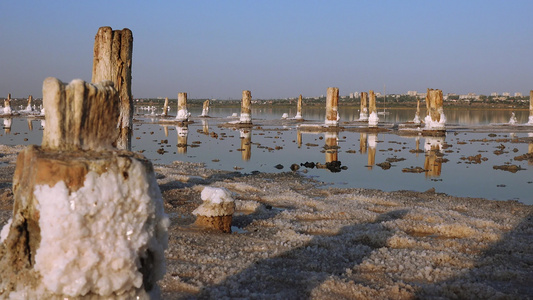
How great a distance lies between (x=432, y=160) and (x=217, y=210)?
1407cm

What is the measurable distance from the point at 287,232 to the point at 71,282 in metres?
5.88

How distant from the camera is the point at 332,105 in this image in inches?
1505

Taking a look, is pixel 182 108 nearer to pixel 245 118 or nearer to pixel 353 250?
pixel 245 118

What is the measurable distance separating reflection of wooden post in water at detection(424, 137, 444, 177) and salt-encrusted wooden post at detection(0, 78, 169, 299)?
15.2 m

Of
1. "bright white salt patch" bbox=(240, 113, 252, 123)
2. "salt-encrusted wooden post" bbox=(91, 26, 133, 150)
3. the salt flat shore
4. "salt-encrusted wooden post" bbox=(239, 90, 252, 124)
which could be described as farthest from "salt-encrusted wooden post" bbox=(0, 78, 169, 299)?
"bright white salt patch" bbox=(240, 113, 252, 123)

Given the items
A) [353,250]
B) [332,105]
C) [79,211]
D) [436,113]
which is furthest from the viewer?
[332,105]

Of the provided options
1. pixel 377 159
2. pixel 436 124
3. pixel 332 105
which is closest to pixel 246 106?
pixel 332 105

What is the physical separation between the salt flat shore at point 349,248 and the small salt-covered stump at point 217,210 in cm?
19

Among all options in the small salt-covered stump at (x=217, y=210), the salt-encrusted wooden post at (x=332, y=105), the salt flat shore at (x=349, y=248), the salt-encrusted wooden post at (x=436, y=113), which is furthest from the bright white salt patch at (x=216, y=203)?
the salt-encrusted wooden post at (x=332, y=105)

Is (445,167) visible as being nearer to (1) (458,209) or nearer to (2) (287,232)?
(1) (458,209)

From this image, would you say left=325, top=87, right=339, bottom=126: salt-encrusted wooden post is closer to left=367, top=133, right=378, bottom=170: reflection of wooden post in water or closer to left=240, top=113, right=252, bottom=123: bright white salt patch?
left=240, top=113, right=252, bottom=123: bright white salt patch

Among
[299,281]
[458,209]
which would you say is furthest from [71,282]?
[458,209]

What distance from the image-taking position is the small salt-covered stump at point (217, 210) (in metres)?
8.19

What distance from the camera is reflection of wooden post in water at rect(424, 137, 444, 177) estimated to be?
17.5 m
